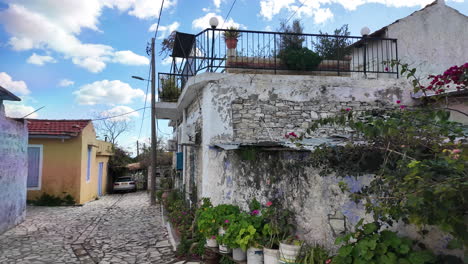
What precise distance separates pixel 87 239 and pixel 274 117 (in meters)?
5.65

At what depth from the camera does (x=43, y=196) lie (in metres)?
13.5

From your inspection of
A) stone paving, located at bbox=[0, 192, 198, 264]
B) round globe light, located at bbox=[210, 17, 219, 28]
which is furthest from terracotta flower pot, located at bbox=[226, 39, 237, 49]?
stone paving, located at bbox=[0, 192, 198, 264]

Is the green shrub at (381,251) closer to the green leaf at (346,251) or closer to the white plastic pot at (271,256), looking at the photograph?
the green leaf at (346,251)

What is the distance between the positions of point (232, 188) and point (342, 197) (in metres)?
2.68

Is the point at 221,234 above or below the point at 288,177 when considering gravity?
below

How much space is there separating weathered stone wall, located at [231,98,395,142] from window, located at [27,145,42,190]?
11201mm

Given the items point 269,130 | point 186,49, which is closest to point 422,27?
point 269,130

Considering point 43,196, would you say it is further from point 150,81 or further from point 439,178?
point 439,178

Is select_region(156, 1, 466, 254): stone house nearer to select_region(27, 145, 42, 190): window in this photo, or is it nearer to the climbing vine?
the climbing vine

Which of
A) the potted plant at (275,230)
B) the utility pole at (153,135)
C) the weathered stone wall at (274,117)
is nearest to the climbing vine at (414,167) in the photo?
the potted plant at (275,230)

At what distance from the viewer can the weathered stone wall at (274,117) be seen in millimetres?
6766

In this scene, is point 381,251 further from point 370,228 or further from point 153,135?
point 153,135

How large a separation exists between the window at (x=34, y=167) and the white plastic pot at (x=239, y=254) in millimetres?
12441

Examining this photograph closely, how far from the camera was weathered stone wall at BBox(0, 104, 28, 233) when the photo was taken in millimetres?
8148
